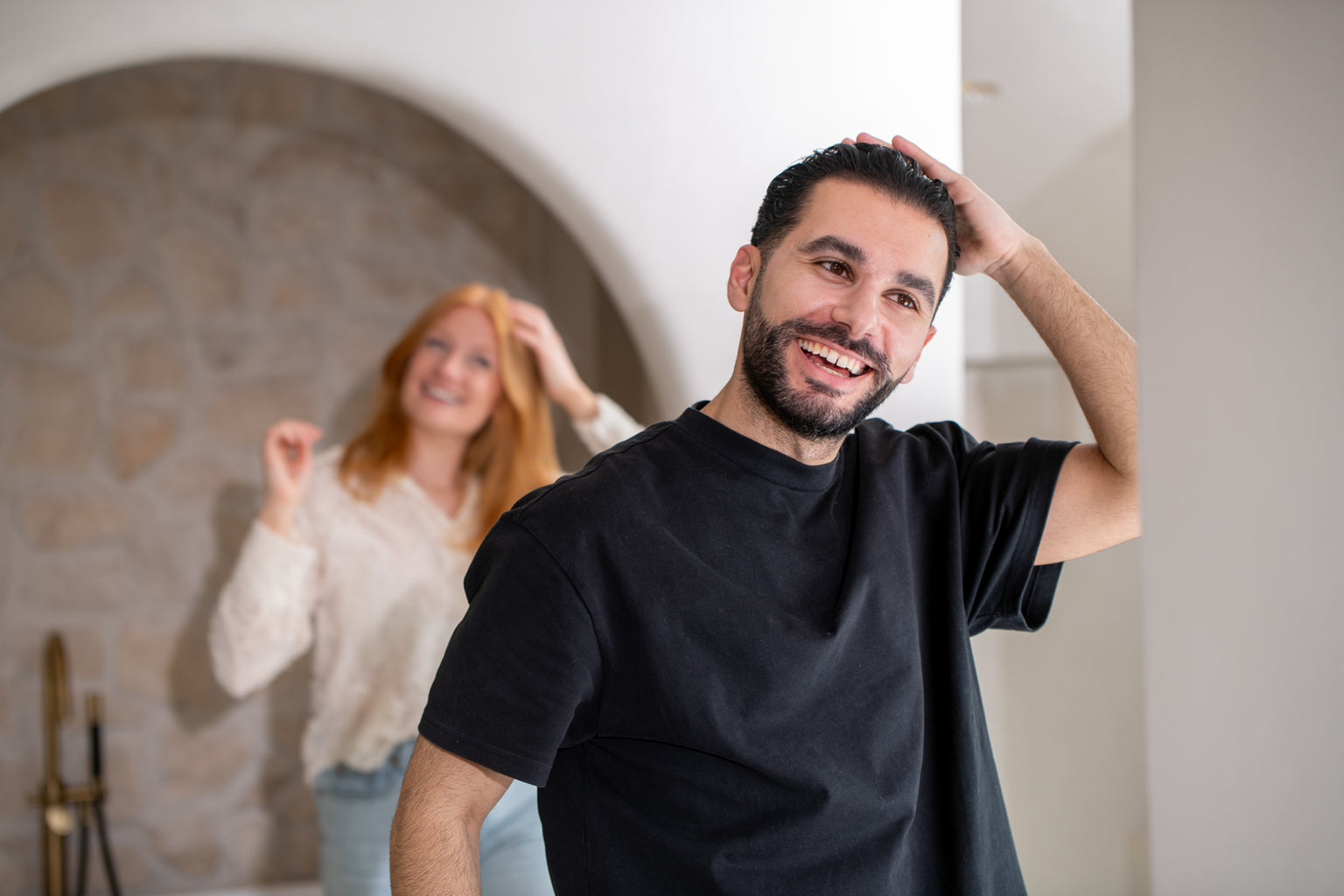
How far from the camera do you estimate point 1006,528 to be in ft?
3.29

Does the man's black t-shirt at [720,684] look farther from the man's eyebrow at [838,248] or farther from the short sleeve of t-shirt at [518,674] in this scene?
the man's eyebrow at [838,248]

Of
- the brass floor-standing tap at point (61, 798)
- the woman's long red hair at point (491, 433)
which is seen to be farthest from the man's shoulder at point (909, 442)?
the brass floor-standing tap at point (61, 798)

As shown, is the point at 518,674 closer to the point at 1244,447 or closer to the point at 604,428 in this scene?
the point at 1244,447

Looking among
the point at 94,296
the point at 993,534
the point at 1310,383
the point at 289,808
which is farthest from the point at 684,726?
the point at 94,296

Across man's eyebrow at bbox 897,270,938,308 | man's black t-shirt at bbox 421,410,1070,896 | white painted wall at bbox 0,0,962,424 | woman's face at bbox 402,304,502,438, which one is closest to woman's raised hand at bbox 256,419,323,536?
woman's face at bbox 402,304,502,438

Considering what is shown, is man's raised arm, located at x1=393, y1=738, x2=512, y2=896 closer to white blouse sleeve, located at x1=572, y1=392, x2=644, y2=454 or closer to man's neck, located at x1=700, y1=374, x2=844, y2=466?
man's neck, located at x1=700, y1=374, x2=844, y2=466

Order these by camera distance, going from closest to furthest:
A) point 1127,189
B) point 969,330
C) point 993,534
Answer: point 993,534, point 1127,189, point 969,330

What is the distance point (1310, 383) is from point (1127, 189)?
1.19 meters

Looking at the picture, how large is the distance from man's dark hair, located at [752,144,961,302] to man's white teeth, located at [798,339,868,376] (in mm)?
111

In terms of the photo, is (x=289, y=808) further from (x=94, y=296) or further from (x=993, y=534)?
(x=993, y=534)

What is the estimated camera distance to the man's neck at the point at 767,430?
93cm

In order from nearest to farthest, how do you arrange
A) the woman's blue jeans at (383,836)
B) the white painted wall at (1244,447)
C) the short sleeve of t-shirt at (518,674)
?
the white painted wall at (1244,447), the short sleeve of t-shirt at (518,674), the woman's blue jeans at (383,836)

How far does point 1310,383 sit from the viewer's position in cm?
48

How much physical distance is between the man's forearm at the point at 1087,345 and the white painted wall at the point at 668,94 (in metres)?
0.28
